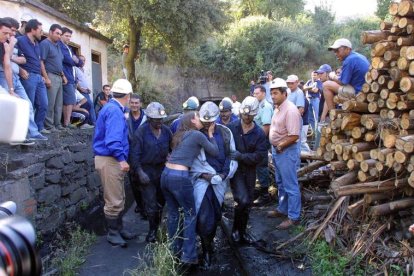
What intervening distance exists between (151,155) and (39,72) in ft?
8.26

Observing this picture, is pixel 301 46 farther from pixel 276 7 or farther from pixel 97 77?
pixel 97 77

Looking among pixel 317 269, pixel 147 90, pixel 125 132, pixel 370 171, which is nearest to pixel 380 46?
pixel 370 171

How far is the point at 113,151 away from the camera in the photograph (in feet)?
16.7

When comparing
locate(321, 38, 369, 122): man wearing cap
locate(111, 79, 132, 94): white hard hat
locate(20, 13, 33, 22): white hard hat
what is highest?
locate(20, 13, 33, 22): white hard hat

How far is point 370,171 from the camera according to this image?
15.3ft

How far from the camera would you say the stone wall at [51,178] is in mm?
5148

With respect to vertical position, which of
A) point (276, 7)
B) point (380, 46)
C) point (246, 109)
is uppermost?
point (276, 7)

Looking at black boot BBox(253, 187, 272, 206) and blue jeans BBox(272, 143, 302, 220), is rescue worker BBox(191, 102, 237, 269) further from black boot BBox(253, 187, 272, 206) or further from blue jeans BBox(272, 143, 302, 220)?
black boot BBox(253, 187, 272, 206)

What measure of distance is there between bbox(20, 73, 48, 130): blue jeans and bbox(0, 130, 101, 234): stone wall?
388 mm

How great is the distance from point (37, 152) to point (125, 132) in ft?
5.14

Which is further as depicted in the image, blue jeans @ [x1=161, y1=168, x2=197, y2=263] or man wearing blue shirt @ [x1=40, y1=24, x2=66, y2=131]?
man wearing blue shirt @ [x1=40, y1=24, x2=66, y2=131]

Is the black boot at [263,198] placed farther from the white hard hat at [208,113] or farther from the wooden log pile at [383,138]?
the white hard hat at [208,113]

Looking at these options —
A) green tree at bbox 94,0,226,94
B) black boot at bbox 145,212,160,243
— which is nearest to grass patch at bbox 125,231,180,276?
black boot at bbox 145,212,160,243

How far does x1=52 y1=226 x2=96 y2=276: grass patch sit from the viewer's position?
182 inches
